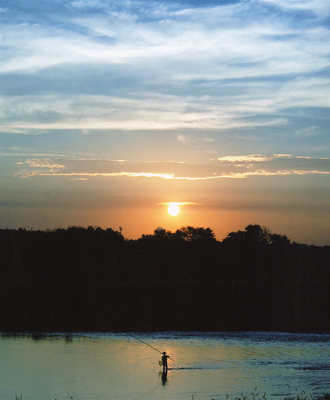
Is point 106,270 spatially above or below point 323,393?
above

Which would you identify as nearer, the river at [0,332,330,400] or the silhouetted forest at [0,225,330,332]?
the river at [0,332,330,400]

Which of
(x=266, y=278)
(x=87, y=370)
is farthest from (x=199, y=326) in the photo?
(x=266, y=278)

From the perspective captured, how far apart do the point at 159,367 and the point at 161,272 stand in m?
108

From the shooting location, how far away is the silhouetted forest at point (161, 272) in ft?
410

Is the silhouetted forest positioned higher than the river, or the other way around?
the silhouetted forest

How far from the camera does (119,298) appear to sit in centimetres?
13125

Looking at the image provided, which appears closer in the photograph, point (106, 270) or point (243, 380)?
point (243, 380)

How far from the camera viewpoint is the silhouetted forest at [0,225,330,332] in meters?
125

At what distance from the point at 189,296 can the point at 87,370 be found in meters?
83.5

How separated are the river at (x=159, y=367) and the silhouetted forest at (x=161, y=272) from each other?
41382 millimetres

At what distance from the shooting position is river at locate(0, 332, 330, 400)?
44844mm

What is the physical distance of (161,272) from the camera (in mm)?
161875

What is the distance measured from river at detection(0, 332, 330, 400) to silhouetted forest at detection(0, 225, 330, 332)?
4138 cm

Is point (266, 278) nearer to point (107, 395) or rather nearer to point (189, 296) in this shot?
point (189, 296)
